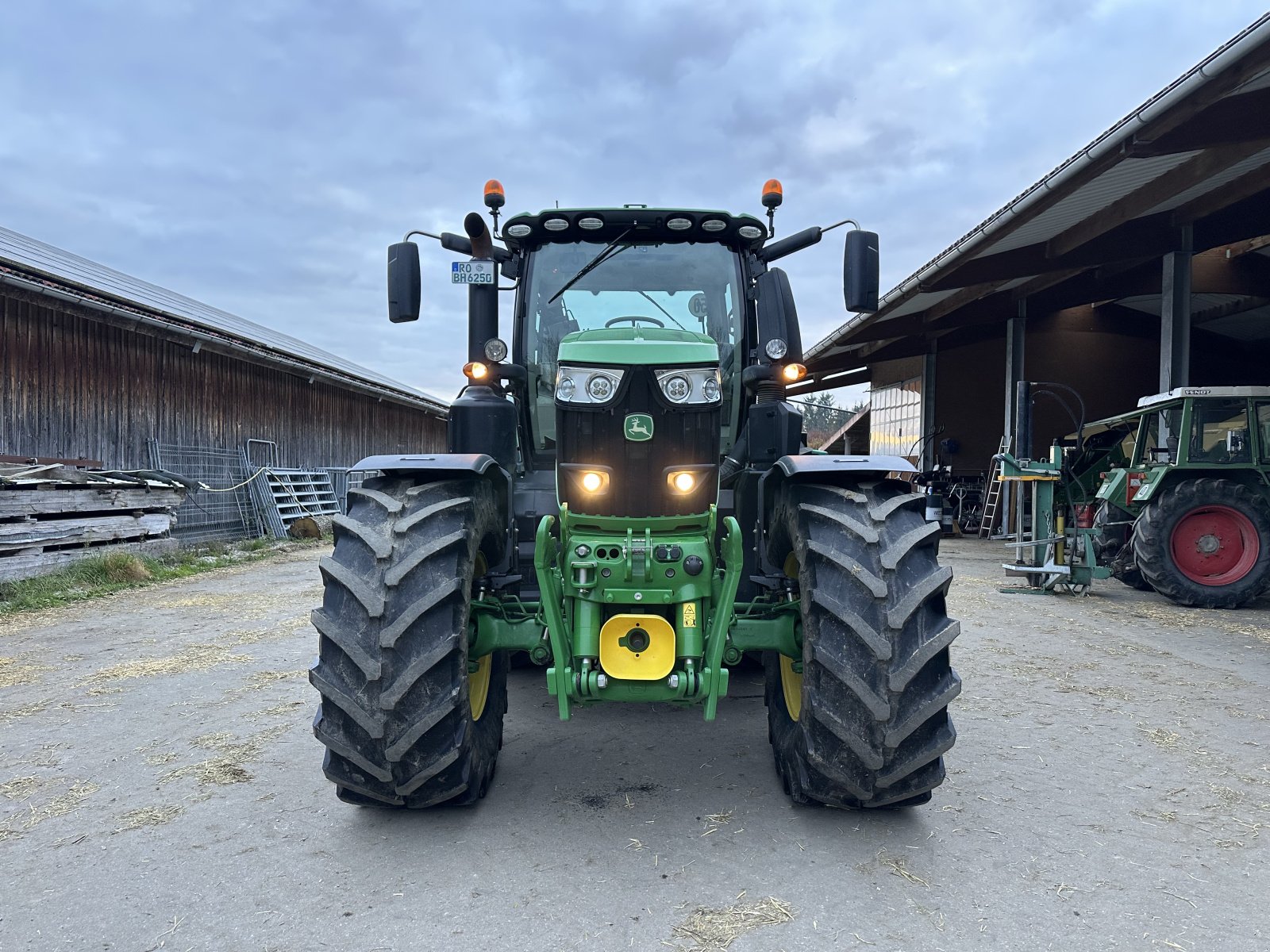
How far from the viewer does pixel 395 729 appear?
8.14 feet

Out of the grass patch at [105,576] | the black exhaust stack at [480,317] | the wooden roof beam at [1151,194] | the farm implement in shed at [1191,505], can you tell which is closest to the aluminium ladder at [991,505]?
the wooden roof beam at [1151,194]

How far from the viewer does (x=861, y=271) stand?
3.50m

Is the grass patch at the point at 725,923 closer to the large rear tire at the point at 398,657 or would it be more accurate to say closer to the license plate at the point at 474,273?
the large rear tire at the point at 398,657

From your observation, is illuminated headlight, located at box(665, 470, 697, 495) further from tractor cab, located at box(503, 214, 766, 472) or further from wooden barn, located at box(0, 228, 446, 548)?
wooden barn, located at box(0, 228, 446, 548)

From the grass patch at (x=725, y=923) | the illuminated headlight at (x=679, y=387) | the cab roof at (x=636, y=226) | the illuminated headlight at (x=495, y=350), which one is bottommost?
the grass patch at (x=725, y=923)

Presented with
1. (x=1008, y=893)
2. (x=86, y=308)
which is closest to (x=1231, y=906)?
(x=1008, y=893)

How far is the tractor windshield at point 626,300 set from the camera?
150 inches

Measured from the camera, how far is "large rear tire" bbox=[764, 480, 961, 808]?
2.46m

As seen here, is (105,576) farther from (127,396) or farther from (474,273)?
(474,273)

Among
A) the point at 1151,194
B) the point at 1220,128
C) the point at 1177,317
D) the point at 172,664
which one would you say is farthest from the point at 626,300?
the point at 1177,317

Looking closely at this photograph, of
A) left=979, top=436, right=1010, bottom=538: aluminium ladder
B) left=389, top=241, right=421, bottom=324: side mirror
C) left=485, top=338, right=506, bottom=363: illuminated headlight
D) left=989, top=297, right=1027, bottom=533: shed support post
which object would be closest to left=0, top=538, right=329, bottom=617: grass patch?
left=389, top=241, right=421, bottom=324: side mirror

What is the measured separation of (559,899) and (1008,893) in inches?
52.0

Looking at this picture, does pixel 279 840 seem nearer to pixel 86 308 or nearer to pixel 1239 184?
pixel 86 308

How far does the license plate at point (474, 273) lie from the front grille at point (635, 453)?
3.38 feet
